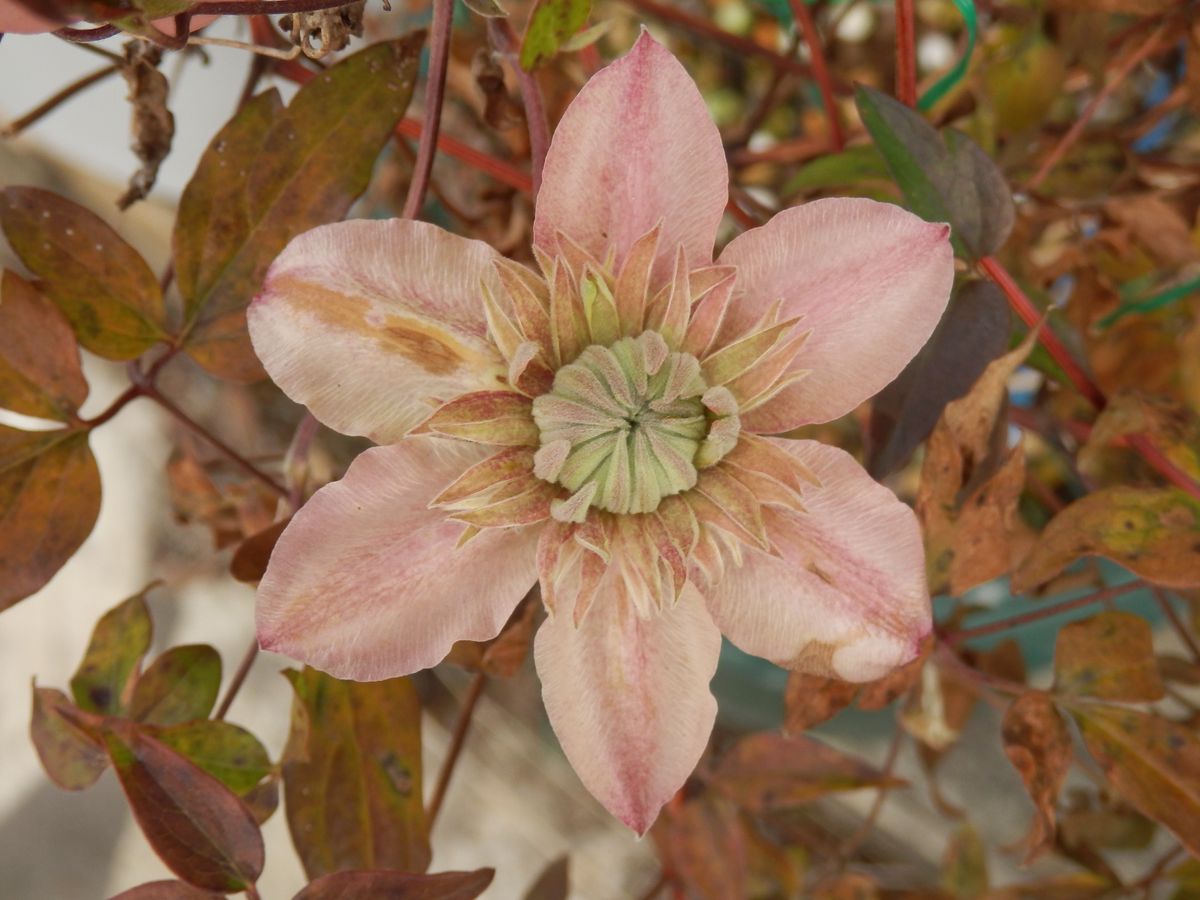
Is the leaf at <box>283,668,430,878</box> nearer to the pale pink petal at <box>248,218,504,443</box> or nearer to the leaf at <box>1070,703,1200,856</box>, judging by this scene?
the pale pink petal at <box>248,218,504,443</box>

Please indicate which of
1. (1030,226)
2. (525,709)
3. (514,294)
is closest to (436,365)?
(514,294)

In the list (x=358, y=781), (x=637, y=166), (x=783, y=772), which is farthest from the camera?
(x=783, y=772)

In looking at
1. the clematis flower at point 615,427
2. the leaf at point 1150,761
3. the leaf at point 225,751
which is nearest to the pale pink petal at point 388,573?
the clematis flower at point 615,427

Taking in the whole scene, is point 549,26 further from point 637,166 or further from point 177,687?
point 177,687

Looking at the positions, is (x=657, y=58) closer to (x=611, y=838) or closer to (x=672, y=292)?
(x=672, y=292)

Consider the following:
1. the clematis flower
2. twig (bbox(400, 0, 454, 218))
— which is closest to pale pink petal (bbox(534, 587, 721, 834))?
the clematis flower

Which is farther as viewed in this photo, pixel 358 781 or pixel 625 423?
pixel 358 781

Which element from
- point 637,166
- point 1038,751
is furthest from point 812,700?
point 637,166
